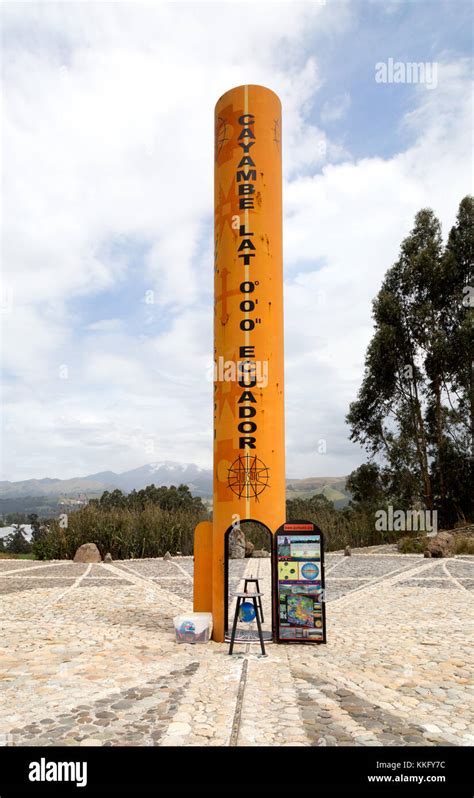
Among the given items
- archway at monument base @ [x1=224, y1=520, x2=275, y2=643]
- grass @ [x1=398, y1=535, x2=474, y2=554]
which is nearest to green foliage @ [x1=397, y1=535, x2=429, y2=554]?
grass @ [x1=398, y1=535, x2=474, y2=554]

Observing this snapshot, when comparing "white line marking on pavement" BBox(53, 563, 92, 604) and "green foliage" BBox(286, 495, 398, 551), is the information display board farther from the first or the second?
"green foliage" BBox(286, 495, 398, 551)

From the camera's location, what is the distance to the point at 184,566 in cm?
1658

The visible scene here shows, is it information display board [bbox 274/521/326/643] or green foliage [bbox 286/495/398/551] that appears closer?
information display board [bbox 274/521/326/643]

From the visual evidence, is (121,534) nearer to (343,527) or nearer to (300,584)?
(343,527)

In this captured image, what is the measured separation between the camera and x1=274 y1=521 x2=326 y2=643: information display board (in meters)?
7.46

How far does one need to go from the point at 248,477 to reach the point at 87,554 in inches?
445

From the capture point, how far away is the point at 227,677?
19.7 feet

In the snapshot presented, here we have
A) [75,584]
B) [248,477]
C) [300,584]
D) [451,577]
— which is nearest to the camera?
[300,584]

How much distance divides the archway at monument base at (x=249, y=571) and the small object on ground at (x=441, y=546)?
5278 mm

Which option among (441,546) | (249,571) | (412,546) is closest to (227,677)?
(249,571)

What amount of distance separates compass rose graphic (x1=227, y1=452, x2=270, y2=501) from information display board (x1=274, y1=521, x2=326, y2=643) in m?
0.65
